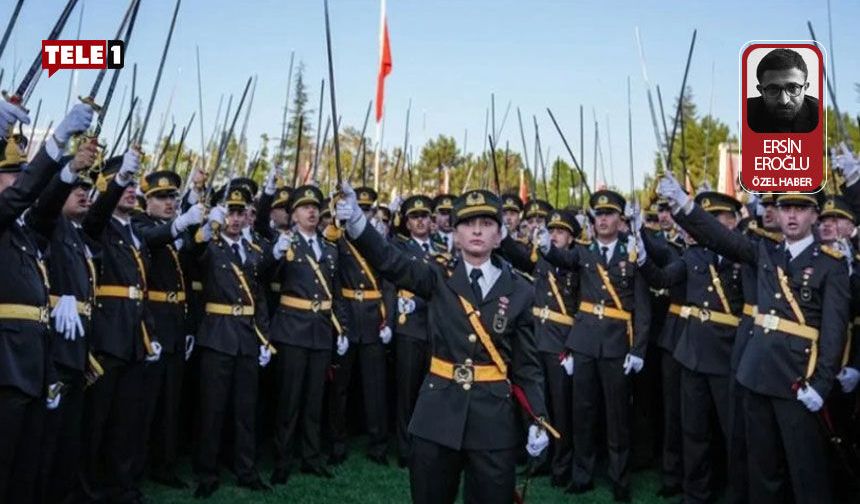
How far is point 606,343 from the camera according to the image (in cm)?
738

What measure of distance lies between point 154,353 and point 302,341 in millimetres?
1531

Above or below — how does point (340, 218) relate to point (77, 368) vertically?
above

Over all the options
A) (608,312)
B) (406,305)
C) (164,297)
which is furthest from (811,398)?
(164,297)

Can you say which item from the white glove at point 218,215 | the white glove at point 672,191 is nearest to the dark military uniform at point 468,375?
the white glove at point 672,191

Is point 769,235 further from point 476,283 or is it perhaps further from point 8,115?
point 8,115

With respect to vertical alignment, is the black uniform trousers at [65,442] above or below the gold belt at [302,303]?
below

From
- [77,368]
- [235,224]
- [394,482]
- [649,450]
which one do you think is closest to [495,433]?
[77,368]

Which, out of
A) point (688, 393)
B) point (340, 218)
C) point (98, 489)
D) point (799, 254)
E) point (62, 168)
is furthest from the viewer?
point (688, 393)

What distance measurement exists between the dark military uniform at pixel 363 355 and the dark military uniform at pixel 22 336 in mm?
3836

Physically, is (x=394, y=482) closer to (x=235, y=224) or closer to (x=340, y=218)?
(x=235, y=224)

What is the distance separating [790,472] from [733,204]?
2.86m

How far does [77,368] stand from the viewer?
16.8 ft

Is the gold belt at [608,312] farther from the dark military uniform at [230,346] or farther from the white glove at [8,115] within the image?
the white glove at [8,115]

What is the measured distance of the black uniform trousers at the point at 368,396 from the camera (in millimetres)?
8156
